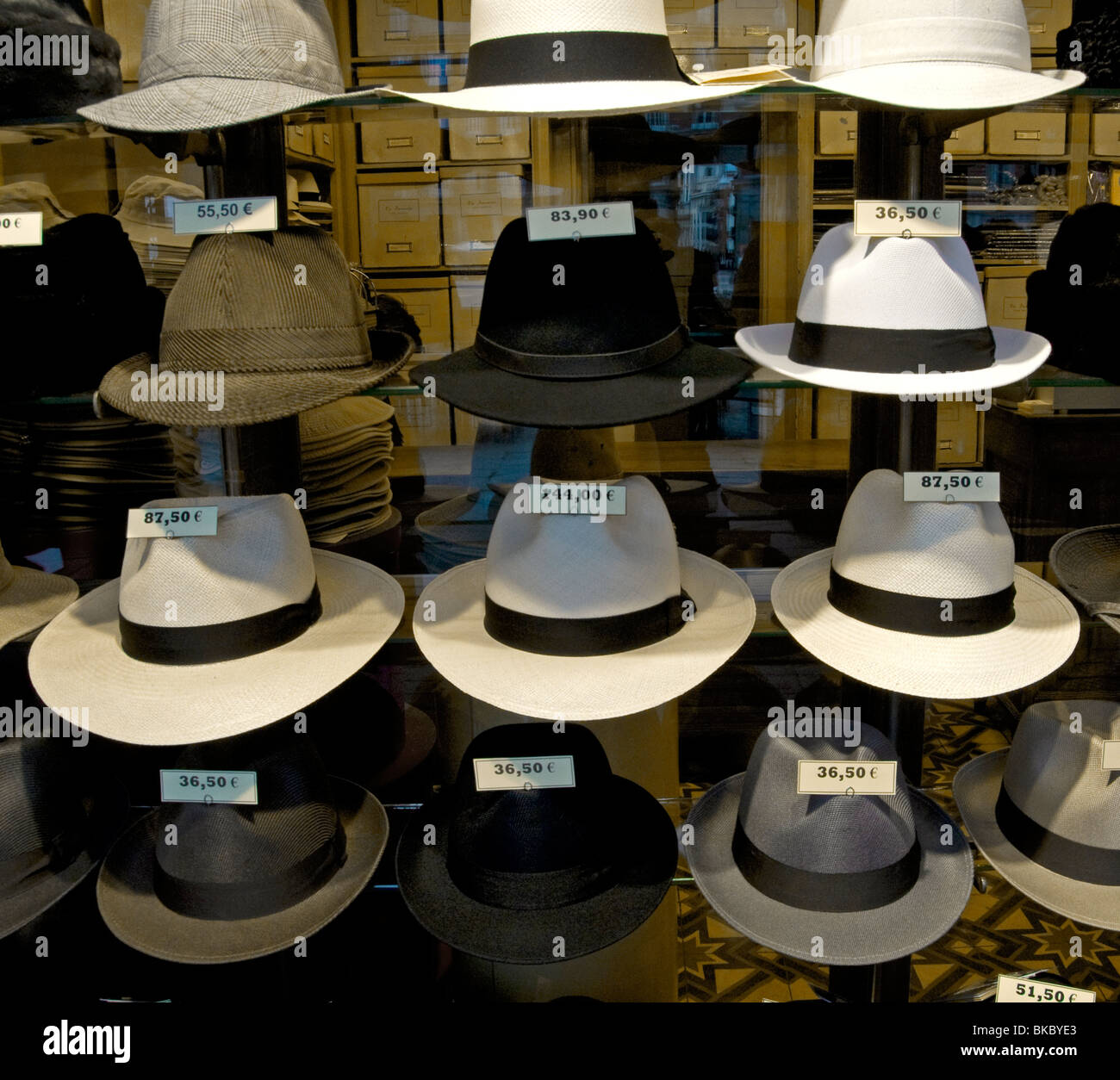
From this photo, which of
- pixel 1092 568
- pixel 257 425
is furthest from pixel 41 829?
pixel 1092 568

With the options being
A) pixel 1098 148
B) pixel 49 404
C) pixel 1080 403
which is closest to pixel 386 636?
pixel 49 404

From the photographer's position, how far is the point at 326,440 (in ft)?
5.59

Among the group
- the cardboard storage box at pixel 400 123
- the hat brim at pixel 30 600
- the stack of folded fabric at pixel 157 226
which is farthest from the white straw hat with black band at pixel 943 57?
the hat brim at pixel 30 600

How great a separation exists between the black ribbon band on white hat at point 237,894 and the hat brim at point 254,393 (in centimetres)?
61

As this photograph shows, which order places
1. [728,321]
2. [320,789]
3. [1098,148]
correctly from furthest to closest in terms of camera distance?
[1098,148] < [728,321] < [320,789]

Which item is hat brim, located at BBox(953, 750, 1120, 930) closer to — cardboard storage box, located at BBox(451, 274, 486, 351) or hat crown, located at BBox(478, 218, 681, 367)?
hat crown, located at BBox(478, 218, 681, 367)

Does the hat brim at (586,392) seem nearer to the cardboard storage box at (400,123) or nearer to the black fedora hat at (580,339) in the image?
the black fedora hat at (580,339)

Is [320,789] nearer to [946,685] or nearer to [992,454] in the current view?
[946,685]

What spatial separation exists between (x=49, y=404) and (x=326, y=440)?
0.45 meters

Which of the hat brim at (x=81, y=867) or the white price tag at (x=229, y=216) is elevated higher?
the white price tag at (x=229, y=216)

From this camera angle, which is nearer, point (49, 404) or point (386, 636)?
point (386, 636)

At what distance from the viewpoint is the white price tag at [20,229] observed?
1312 millimetres
